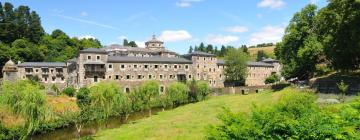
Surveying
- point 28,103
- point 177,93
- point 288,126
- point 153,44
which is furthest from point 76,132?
point 153,44

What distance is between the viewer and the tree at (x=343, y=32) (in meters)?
41.9

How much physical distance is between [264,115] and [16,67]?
238 feet

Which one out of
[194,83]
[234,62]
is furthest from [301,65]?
[234,62]

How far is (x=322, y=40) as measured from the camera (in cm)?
5734

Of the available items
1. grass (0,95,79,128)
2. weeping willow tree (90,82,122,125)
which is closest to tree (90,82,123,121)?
weeping willow tree (90,82,122,125)

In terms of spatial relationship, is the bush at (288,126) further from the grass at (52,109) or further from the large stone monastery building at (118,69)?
the large stone monastery building at (118,69)

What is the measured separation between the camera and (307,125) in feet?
41.7

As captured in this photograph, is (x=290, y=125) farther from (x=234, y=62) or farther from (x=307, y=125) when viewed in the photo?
(x=234, y=62)

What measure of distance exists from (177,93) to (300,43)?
22.5 metres

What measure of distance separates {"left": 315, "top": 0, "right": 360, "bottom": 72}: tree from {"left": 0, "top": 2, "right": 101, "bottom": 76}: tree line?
231 feet

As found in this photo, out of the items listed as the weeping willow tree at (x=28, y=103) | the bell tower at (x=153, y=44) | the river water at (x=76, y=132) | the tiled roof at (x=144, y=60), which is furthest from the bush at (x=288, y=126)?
the bell tower at (x=153, y=44)

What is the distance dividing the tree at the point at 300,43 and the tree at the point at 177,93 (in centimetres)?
1912

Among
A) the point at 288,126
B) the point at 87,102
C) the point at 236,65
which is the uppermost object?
the point at 236,65

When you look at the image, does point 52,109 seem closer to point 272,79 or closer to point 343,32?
point 343,32
